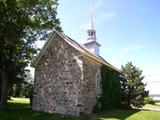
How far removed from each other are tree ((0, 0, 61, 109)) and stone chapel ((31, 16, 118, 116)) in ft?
7.12

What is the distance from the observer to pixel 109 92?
24.6 metres

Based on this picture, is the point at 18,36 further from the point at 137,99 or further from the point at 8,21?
the point at 137,99

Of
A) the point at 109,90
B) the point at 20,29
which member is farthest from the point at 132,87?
the point at 20,29

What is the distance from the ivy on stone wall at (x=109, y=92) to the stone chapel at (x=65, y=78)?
34.6 inches

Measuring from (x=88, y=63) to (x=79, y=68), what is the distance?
62.4 inches

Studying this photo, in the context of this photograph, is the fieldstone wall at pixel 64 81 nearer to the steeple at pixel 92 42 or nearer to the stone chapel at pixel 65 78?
the stone chapel at pixel 65 78

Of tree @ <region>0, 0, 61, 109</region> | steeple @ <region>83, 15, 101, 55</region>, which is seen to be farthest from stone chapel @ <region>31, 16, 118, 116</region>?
steeple @ <region>83, 15, 101, 55</region>

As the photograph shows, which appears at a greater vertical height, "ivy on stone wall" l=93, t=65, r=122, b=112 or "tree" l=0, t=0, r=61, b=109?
"tree" l=0, t=0, r=61, b=109

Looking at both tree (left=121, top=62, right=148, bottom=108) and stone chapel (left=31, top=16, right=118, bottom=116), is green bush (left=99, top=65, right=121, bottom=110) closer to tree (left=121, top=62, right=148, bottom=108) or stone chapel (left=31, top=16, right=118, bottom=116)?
stone chapel (left=31, top=16, right=118, bottom=116)

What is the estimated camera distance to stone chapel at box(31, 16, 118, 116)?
19.2 m

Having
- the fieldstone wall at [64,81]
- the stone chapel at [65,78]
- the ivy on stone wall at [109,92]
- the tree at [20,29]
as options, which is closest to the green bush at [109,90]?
the ivy on stone wall at [109,92]

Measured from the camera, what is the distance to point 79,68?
19.4 meters

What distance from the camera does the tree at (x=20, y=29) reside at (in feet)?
69.1

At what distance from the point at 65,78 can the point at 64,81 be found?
31 cm
